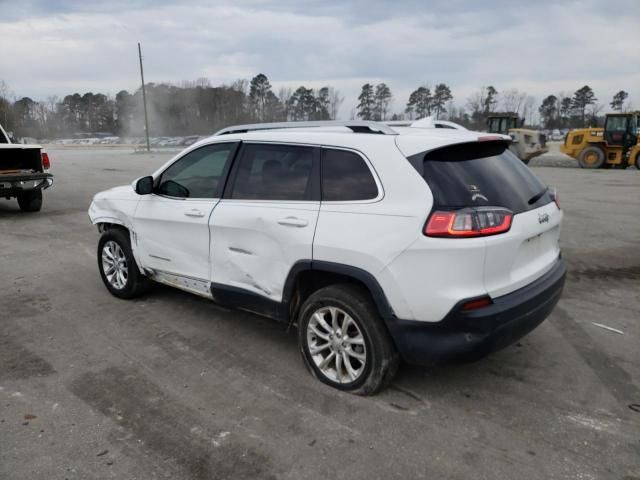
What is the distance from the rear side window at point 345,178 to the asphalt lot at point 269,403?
133 centimetres

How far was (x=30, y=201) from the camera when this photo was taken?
10.9 m

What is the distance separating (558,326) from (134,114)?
94.0 meters

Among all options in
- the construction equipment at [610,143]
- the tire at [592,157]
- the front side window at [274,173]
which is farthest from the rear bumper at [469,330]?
the tire at [592,157]

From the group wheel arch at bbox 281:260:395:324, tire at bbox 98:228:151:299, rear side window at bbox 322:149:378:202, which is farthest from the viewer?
tire at bbox 98:228:151:299

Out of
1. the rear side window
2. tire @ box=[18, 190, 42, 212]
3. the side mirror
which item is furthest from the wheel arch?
tire @ box=[18, 190, 42, 212]

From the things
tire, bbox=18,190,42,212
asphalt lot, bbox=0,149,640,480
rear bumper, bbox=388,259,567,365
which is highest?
rear bumper, bbox=388,259,567,365

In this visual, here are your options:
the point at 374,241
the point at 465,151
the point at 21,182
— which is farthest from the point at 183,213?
the point at 21,182

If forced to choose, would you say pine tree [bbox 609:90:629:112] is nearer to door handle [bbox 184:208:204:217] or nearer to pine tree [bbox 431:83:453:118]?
pine tree [bbox 431:83:453:118]

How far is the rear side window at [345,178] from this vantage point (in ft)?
10.4

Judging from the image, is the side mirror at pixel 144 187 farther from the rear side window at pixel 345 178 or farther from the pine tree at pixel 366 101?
the pine tree at pixel 366 101

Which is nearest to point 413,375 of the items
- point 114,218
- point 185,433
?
point 185,433

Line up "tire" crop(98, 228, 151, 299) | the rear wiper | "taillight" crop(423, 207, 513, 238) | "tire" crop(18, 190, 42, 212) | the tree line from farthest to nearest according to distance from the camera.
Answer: the tree line, "tire" crop(18, 190, 42, 212), "tire" crop(98, 228, 151, 299), the rear wiper, "taillight" crop(423, 207, 513, 238)

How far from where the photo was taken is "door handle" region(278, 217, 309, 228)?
336 cm

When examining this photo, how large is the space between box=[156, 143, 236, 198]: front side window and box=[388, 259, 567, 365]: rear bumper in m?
1.96
